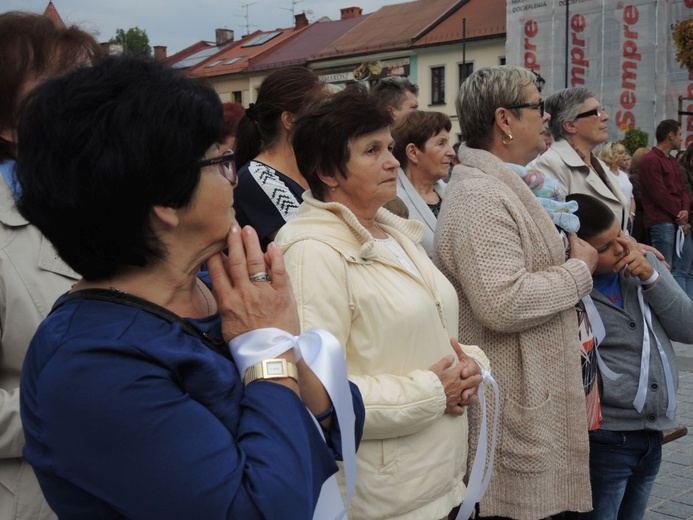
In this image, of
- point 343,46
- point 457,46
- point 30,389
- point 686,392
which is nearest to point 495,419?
point 30,389

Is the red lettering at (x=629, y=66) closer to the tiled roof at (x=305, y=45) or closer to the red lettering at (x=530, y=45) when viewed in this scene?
the red lettering at (x=530, y=45)

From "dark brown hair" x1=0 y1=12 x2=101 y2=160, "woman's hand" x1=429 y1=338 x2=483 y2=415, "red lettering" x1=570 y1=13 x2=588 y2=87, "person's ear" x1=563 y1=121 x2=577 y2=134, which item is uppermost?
"red lettering" x1=570 y1=13 x2=588 y2=87

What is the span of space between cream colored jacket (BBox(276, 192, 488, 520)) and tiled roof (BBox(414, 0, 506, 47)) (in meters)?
35.2

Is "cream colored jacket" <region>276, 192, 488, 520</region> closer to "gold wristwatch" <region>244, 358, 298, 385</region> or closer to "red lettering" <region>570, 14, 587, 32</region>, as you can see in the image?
"gold wristwatch" <region>244, 358, 298, 385</region>

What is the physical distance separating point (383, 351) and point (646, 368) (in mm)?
1380

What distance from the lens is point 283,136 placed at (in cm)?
366

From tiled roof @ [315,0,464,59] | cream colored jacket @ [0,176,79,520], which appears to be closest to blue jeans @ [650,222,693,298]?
cream colored jacket @ [0,176,79,520]

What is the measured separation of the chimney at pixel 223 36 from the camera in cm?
5441

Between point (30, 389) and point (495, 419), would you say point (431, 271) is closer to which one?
point (495, 419)

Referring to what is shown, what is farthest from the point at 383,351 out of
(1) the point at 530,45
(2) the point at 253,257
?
(1) the point at 530,45

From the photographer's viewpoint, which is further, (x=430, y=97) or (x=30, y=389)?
(x=430, y=97)

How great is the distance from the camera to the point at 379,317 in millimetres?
2336

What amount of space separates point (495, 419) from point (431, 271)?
1.86ft

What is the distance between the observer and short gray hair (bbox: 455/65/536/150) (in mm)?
3441
